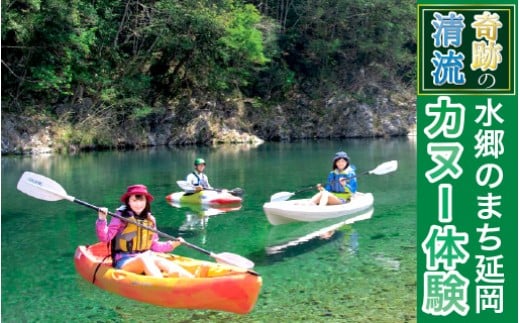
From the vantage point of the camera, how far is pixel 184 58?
24094 mm

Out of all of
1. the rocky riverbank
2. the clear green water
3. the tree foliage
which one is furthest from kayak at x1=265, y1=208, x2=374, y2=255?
the rocky riverbank

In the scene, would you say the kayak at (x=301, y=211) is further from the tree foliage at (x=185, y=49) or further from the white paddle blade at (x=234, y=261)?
the tree foliage at (x=185, y=49)

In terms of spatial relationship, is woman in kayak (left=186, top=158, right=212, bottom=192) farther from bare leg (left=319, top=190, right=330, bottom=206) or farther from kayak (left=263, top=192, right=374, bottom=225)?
bare leg (left=319, top=190, right=330, bottom=206)

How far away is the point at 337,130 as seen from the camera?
91.2 ft

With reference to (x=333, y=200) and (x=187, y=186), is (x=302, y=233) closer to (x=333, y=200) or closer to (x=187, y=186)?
(x=333, y=200)

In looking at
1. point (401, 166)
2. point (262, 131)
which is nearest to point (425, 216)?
point (401, 166)

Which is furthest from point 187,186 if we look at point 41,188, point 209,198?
point 41,188

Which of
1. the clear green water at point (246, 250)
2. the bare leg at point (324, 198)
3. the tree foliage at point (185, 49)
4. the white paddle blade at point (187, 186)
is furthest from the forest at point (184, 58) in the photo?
the bare leg at point (324, 198)

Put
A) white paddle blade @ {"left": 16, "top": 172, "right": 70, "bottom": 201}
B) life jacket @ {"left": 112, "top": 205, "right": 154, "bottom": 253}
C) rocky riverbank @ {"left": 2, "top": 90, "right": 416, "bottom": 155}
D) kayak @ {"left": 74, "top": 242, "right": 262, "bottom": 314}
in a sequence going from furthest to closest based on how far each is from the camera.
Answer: rocky riverbank @ {"left": 2, "top": 90, "right": 416, "bottom": 155} → white paddle blade @ {"left": 16, "top": 172, "right": 70, "bottom": 201} → life jacket @ {"left": 112, "top": 205, "right": 154, "bottom": 253} → kayak @ {"left": 74, "top": 242, "right": 262, "bottom": 314}

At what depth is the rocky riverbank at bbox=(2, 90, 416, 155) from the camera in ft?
65.8

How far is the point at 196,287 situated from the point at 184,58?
67.6ft

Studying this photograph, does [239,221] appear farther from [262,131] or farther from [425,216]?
[262,131]

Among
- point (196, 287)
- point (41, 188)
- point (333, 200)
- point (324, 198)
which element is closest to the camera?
point (196, 287)

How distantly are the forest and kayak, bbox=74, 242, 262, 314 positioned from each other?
1552 cm
